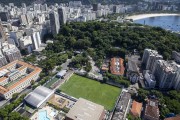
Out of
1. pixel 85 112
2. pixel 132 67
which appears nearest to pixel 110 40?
pixel 132 67

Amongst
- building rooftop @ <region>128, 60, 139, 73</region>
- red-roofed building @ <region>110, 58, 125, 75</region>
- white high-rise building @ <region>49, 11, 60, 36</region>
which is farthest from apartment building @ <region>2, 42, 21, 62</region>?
building rooftop @ <region>128, 60, 139, 73</region>

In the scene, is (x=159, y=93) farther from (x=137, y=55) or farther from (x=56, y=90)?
(x=56, y=90)

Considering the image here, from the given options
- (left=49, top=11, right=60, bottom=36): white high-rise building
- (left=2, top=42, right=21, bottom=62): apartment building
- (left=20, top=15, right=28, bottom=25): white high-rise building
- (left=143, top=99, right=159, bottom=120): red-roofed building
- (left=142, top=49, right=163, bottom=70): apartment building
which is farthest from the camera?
(left=20, top=15, right=28, bottom=25): white high-rise building

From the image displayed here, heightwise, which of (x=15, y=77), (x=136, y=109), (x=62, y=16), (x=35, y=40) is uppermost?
(x=62, y=16)

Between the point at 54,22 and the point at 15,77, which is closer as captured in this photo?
the point at 15,77

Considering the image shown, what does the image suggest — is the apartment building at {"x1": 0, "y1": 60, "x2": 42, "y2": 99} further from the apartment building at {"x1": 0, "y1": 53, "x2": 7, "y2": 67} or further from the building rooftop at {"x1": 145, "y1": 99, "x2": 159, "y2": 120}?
the building rooftop at {"x1": 145, "y1": 99, "x2": 159, "y2": 120}

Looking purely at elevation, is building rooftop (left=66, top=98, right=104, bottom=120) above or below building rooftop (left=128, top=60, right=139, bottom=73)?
below

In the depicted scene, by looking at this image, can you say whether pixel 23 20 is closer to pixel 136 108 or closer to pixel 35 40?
pixel 35 40
